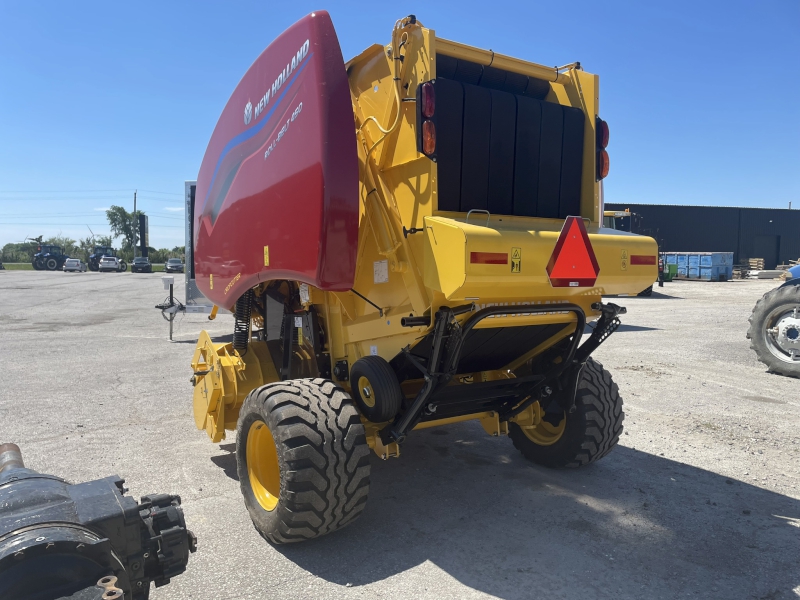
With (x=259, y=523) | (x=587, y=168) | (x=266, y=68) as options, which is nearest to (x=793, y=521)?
(x=587, y=168)

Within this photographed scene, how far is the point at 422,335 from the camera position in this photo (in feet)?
10.6

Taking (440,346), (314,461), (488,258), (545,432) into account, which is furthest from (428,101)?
(545,432)

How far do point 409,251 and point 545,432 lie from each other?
2.21 metres

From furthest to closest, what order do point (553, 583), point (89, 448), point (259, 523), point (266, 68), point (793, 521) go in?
point (89, 448), point (266, 68), point (793, 521), point (259, 523), point (553, 583)

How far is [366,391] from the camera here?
351 cm

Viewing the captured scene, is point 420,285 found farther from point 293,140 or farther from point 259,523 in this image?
point 259,523

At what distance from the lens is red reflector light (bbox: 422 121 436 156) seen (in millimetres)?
3025

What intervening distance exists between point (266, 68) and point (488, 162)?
5.53 feet

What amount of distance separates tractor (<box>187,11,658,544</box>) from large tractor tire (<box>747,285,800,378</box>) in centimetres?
Result: 516

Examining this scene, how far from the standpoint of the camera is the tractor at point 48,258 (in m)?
50.4

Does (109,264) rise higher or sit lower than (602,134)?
lower

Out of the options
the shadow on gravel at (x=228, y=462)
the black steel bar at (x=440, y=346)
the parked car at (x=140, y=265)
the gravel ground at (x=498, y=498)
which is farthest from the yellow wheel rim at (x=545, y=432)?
the parked car at (x=140, y=265)

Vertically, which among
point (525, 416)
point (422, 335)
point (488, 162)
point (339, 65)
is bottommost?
point (525, 416)

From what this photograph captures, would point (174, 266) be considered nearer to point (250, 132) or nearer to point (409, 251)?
point (250, 132)
